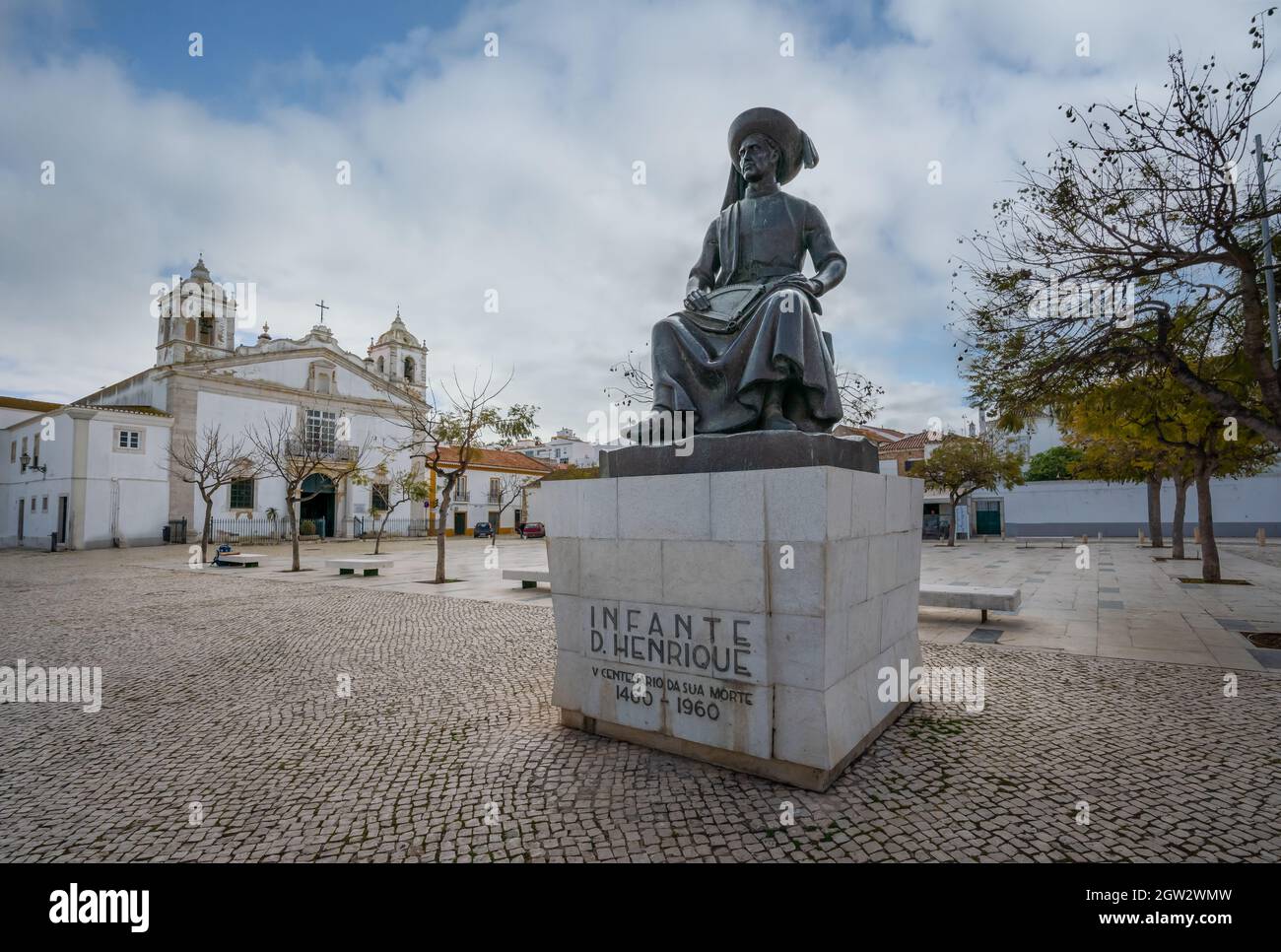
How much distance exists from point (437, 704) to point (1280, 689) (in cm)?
682

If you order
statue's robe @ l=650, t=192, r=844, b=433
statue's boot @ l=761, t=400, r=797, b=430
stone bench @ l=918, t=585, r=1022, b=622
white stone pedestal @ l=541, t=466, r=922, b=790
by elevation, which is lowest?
stone bench @ l=918, t=585, r=1022, b=622

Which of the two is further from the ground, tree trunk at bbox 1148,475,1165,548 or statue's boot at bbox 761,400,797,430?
statue's boot at bbox 761,400,797,430

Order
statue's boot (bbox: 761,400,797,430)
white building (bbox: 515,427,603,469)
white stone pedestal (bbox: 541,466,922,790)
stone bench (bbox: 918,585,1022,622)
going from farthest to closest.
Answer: white building (bbox: 515,427,603,469) → stone bench (bbox: 918,585,1022,622) → statue's boot (bbox: 761,400,797,430) → white stone pedestal (bbox: 541,466,922,790)

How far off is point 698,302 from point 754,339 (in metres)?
0.61

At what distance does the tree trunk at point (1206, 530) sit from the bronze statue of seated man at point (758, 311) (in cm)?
1290

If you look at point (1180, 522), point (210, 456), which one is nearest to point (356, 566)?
point (210, 456)

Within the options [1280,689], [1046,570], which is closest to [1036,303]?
[1280,689]

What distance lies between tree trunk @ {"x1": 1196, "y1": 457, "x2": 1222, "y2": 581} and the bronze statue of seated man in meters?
12.9

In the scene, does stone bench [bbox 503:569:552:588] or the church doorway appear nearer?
stone bench [bbox 503:569:552:588]

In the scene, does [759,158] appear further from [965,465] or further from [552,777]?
[965,465]

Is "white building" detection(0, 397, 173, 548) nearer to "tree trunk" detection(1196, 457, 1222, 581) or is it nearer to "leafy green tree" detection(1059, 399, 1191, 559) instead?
"leafy green tree" detection(1059, 399, 1191, 559)

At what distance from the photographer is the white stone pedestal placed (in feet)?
10.5

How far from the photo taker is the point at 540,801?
3154 millimetres

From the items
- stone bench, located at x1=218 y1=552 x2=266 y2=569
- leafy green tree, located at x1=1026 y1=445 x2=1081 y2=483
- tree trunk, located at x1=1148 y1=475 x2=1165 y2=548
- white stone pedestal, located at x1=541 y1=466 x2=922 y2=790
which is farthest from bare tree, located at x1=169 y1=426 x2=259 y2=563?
leafy green tree, located at x1=1026 y1=445 x2=1081 y2=483
